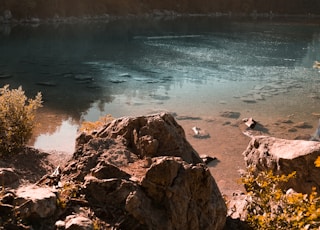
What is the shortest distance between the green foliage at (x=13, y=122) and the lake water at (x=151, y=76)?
277 centimetres

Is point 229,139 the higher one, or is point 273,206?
point 273,206

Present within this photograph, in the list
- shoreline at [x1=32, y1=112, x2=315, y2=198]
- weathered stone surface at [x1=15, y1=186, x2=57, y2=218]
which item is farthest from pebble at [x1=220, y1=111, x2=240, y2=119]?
weathered stone surface at [x1=15, y1=186, x2=57, y2=218]

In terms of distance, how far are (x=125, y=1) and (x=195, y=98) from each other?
212ft

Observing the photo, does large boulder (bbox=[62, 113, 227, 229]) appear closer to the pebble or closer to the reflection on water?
the reflection on water

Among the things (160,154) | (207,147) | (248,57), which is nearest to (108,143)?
(160,154)

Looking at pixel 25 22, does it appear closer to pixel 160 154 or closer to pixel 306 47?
pixel 306 47

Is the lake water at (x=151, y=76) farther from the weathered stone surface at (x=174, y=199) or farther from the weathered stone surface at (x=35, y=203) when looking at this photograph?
the weathered stone surface at (x=35, y=203)

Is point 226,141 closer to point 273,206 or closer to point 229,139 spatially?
point 229,139

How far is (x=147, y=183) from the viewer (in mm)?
5508

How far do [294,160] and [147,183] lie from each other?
203 inches

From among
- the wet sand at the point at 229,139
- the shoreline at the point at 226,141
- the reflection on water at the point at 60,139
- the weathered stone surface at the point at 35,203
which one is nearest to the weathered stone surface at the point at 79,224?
the weathered stone surface at the point at 35,203

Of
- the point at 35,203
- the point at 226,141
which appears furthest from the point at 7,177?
the point at 226,141

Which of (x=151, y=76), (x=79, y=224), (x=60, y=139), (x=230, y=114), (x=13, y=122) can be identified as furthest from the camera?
(x=151, y=76)

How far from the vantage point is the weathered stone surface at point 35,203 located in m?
4.75
